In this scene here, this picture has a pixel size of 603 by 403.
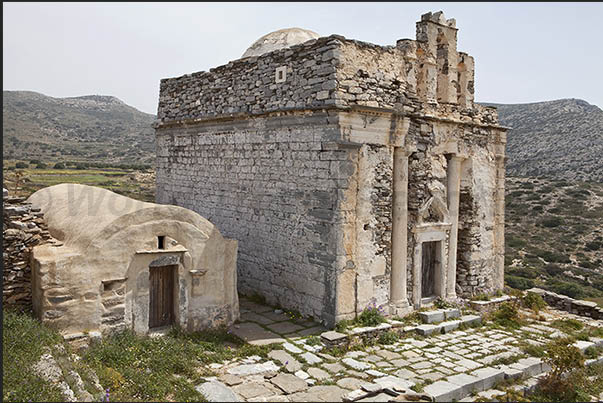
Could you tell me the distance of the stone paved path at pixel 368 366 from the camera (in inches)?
282

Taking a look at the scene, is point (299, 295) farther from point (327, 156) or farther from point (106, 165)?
point (106, 165)

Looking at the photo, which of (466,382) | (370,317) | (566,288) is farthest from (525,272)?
(466,382)

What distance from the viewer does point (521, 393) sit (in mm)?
7996

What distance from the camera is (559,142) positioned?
40.8 m

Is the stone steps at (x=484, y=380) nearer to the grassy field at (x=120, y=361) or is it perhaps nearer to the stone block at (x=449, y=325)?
the stone block at (x=449, y=325)

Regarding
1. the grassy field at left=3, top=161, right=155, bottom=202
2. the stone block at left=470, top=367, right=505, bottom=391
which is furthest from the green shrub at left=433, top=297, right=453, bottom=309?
the grassy field at left=3, top=161, right=155, bottom=202

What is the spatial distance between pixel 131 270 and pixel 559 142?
42102 millimetres

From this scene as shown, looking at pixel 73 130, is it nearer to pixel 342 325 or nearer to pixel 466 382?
pixel 342 325

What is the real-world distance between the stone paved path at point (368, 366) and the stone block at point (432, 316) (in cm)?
50

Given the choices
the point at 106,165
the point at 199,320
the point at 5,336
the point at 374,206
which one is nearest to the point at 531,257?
the point at 374,206

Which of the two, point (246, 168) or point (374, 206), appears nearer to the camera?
point (374, 206)

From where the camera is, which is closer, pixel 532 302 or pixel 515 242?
pixel 532 302

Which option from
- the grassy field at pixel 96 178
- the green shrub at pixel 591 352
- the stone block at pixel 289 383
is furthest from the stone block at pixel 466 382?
the grassy field at pixel 96 178

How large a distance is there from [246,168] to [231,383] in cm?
595
